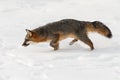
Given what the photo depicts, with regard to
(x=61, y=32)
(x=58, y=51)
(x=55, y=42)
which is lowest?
(x=58, y=51)

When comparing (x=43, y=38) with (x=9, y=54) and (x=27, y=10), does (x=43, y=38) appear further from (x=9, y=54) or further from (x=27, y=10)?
(x=27, y=10)

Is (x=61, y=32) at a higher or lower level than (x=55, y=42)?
higher

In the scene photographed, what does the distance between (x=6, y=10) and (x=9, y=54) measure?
13.3ft

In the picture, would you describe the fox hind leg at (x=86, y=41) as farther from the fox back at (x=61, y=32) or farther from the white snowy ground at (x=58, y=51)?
the white snowy ground at (x=58, y=51)

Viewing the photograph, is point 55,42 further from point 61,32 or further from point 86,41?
point 86,41

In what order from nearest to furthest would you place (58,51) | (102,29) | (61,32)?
(58,51) < (61,32) < (102,29)

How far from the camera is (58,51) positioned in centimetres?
837

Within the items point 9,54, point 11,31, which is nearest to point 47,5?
point 11,31

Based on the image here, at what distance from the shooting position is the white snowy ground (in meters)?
6.99

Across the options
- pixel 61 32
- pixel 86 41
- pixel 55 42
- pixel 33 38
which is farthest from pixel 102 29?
pixel 33 38

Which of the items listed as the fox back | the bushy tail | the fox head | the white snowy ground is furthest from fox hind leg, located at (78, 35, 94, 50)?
the fox head

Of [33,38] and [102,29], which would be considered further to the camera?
[102,29]

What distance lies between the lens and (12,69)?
727 centimetres

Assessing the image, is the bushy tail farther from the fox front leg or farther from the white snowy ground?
the fox front leg
